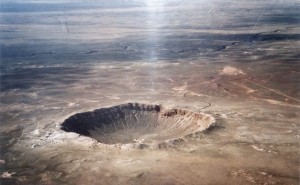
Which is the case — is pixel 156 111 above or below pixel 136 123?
above

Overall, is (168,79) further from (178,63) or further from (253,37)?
(253,37)

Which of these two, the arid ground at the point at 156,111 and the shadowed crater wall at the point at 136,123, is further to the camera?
the shadowed crater wall at the point at 136,123

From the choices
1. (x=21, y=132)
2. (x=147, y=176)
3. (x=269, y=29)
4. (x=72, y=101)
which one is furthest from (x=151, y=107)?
(x=269, y=29)

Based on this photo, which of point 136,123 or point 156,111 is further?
point 156,111

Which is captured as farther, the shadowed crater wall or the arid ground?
the shadowed crater wall

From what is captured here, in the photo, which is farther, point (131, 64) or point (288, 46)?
point (288, 46)

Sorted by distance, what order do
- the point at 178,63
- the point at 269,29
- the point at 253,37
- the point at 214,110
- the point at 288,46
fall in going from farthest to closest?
the point at 269,29 → the point at 253,37 → the point at 288,46 → the point at 178,63 → the point at 214,110

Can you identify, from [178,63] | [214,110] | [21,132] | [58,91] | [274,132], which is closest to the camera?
[274,132]

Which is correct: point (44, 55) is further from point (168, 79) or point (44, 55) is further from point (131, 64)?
point (168, 79)
